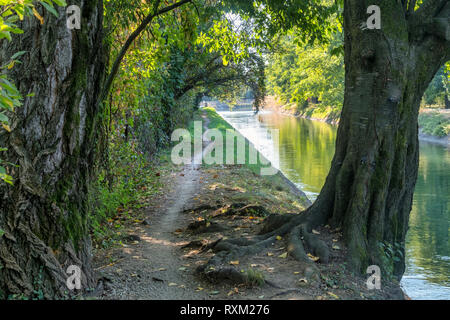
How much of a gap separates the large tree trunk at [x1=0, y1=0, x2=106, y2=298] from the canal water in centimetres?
791

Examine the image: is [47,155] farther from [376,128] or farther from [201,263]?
[376,128]

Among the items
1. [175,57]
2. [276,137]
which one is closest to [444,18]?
[175,57]

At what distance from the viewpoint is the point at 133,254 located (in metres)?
6.82

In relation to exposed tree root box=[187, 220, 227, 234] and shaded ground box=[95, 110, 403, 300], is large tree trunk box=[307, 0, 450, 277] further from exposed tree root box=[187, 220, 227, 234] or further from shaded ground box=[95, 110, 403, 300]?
exposed tree root box=[187, 220, 227, 234]

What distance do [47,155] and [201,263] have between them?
114 inches

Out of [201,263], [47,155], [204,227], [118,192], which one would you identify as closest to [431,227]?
[204,227]

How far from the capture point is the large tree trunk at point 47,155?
4.26 meters

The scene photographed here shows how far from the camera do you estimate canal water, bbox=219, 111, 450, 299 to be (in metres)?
10.4

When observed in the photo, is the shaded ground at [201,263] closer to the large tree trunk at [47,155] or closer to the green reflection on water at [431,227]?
the large tree trunk at [47,155]

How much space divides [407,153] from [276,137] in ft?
106

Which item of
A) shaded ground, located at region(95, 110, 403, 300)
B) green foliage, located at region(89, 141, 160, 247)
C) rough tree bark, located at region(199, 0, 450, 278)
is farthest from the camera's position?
green foliage, located at region(89, 141, 160, 247)
